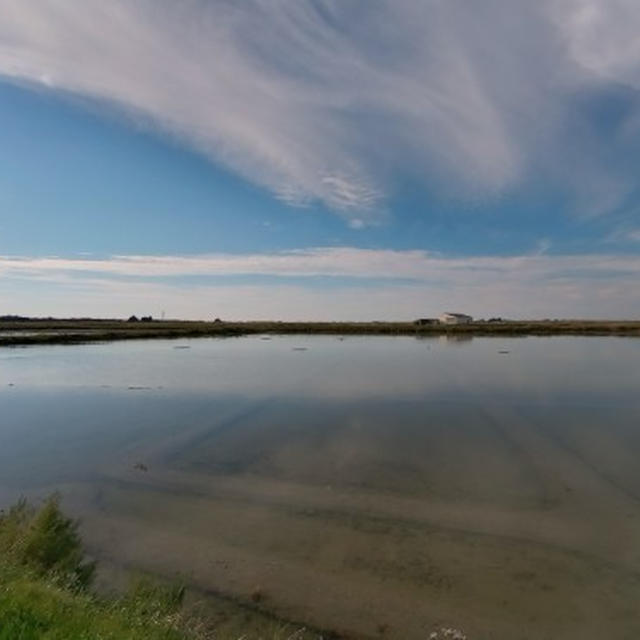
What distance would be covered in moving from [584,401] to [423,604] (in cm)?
2114

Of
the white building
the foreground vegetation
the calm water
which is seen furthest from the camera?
the white building

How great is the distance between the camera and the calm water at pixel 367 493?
31.3 ft

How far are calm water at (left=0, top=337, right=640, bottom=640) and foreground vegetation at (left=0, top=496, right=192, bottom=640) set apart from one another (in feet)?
5.69

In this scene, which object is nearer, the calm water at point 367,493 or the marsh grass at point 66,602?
the marsh grass at point 66,602

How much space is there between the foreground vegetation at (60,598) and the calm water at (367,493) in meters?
1.73

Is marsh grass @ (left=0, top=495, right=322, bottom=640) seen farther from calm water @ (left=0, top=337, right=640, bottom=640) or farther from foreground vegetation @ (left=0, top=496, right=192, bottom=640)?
calm water @ (left=0, top=337, right=640, bottom=640)

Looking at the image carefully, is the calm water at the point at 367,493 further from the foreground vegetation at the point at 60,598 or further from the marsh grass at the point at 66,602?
the foreground vegetation at the point at 60,598

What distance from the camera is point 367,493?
14.5 meters

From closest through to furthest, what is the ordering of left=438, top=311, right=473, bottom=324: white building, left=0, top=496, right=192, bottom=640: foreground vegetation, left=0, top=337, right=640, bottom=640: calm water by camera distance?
left=0, top=496, right=192, bottom=640: foreground vegetation → left=0, top=337, right=640, bottom=640: calm water → left=438, top=311, right=473, bottom=324: white building

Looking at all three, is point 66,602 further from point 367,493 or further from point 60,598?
point 367,493

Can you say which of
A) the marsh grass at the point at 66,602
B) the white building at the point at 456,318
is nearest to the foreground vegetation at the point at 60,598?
the marsh grass at the point at 66,602

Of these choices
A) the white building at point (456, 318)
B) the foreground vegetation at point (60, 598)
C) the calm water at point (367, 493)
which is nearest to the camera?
the foreground vegetation at point (60, 598)

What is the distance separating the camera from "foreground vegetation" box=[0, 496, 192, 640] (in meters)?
5.27

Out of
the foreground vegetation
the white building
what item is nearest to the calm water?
the foreground vegetation
